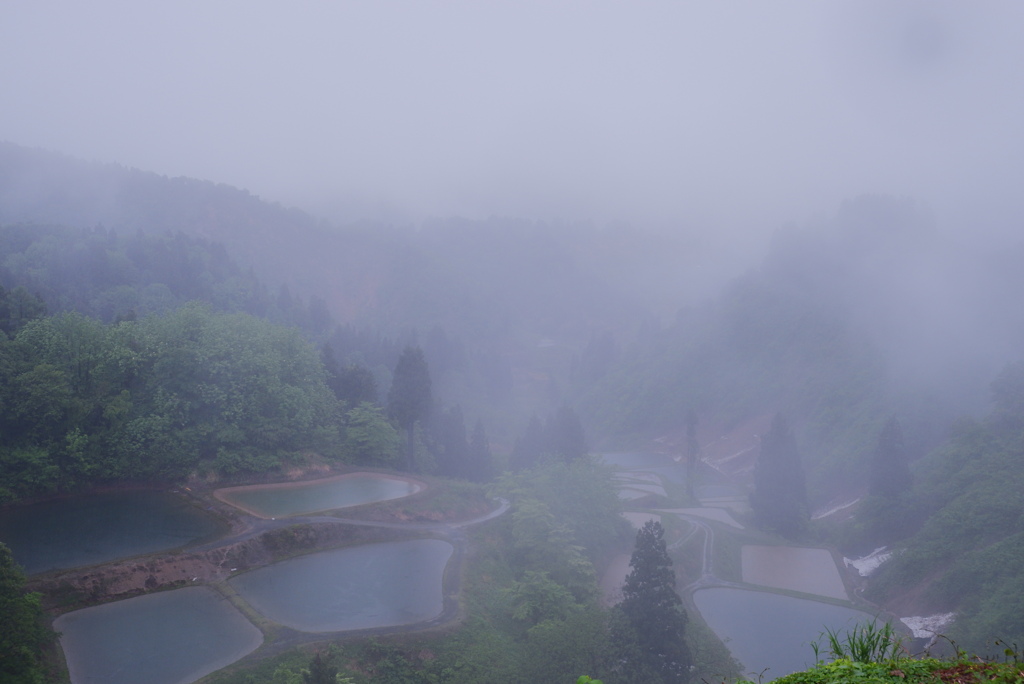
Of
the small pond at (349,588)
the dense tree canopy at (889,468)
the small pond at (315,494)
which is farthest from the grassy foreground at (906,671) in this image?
the dense tree canopy at (889,468)

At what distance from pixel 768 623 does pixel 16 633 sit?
2536cm

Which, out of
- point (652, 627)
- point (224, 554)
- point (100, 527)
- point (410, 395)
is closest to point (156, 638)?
point (224, 554)

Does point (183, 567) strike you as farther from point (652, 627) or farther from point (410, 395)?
point (410, 395)

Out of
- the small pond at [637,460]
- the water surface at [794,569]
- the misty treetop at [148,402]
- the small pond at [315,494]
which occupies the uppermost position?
the misty treetop at [148,402]

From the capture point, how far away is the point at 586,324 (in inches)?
5364

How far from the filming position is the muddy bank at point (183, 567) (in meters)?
16.8

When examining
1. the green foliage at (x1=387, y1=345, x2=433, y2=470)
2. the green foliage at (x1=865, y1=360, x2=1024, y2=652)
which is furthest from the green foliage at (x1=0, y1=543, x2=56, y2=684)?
the green foliage at (x1=387, y1=345, x2=433, y2=470)

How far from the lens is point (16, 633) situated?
39.9ft

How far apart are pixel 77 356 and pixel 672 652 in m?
25.6

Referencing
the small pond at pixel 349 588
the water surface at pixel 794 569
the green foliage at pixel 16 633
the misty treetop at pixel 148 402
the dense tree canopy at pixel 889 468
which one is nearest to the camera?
the green foliage at pixel 16 633

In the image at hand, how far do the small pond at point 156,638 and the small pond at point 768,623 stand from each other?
1617 cm

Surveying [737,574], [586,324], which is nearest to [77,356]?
[737,574]

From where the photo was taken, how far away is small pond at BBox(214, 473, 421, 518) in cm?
2542

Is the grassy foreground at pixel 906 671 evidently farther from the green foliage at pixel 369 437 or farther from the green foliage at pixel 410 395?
the green foliage at pixel 410 395
